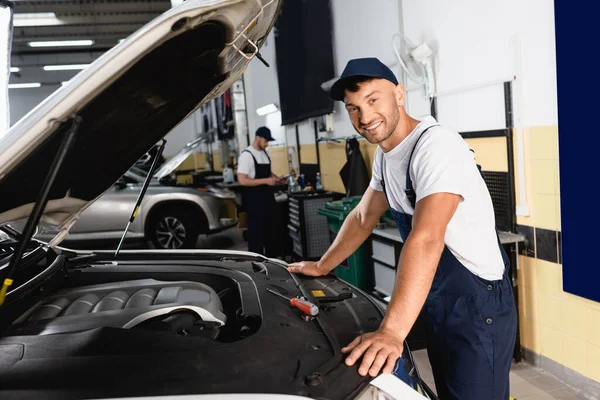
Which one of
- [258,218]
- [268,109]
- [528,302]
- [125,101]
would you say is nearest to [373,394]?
[125,101]

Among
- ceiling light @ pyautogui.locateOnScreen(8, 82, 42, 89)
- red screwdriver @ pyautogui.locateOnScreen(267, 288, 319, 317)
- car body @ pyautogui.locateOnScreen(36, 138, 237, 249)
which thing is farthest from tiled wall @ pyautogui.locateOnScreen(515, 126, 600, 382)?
ceiling light @ pyautogui.locateOnScreen(8, 82, 42, 89)

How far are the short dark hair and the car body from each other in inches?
203

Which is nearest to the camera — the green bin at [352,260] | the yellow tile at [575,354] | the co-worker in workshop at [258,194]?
the yellow tile at [575,354]

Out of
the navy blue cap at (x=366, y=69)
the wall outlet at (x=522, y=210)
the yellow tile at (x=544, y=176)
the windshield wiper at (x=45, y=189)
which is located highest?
the navy blue cap at (x=366, y=69)

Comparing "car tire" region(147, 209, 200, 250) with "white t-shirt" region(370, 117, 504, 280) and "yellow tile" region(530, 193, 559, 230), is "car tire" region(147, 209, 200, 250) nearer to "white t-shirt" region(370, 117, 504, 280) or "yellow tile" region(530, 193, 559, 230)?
"yellow tile" region(530, 193, 559, 230)

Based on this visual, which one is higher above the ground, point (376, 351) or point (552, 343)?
point (376, 351)

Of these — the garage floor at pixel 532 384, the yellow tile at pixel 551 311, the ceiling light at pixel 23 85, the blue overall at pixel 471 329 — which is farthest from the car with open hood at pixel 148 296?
the ceiling light at pixel 23 85

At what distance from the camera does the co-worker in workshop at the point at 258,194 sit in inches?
232

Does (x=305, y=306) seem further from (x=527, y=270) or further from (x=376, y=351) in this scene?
(x=527, y=270)

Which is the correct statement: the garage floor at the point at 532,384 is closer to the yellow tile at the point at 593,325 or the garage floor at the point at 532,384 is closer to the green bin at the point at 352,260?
the yellow tile at the point at 593,325

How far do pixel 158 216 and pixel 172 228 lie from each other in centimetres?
24

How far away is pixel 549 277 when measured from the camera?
9.49 ft

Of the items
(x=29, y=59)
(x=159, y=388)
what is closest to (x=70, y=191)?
(x=159, y=388)

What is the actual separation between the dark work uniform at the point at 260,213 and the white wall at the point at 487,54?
234 centimetres
